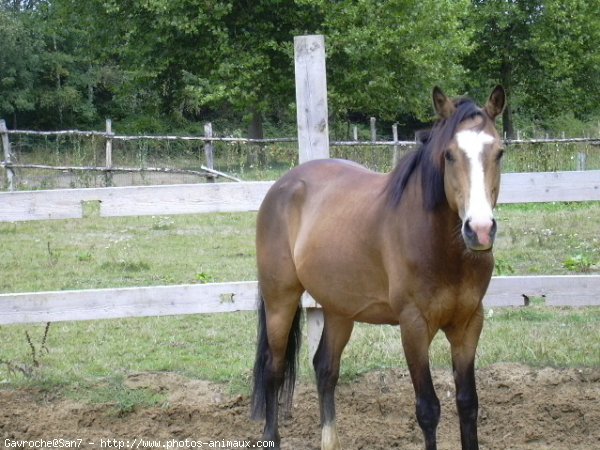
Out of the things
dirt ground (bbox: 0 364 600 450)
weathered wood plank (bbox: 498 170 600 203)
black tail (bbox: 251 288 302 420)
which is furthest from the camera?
weathered wood plank (bbox: 498 170 600 203)

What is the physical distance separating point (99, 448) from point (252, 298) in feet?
3.86

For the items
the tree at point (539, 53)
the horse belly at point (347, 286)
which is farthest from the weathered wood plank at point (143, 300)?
the tree at point (539, 53)

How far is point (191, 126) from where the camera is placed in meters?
31.0

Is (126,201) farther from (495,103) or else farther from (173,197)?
(495,103)

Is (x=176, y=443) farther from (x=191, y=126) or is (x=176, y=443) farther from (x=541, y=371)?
(x=191, y=126)

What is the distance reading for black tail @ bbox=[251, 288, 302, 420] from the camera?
14.5 ft

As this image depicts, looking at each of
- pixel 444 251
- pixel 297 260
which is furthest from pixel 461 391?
pixel 297 260

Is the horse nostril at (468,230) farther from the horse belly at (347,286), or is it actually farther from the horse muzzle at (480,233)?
the horse belly at (347,286)

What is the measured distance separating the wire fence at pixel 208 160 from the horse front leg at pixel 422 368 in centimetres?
1031

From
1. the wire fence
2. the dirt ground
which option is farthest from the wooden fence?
the wire fence

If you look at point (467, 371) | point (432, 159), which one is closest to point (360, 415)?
point (467, 371)

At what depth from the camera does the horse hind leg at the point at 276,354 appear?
438cm

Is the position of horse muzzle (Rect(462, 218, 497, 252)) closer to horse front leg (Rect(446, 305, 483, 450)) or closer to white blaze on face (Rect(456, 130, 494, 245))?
white blaze on face (Rect(456, 130, 494, 245))

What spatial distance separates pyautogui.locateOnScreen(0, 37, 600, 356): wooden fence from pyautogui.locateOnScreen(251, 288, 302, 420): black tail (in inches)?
10.6
